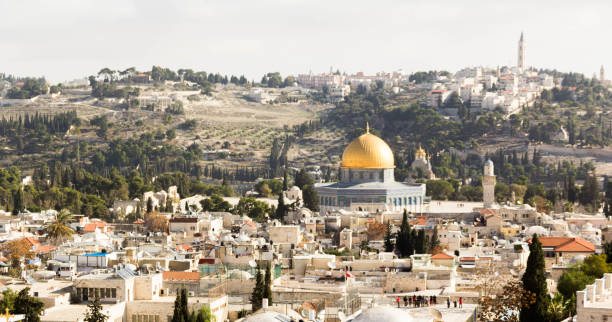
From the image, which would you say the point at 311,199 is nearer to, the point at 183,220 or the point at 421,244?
the point at 183,220

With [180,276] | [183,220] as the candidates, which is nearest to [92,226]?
[183,220]

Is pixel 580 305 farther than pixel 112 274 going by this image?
No

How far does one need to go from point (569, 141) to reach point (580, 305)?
301 ft

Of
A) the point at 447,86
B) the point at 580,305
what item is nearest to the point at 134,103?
the point at 447,86

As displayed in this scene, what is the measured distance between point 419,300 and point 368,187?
37.6 metres

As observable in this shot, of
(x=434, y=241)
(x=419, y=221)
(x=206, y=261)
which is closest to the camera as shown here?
(x=206, y=261)

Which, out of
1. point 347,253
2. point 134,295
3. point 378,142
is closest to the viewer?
point 134,295

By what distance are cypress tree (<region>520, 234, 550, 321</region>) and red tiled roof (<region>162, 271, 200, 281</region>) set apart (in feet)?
37.1

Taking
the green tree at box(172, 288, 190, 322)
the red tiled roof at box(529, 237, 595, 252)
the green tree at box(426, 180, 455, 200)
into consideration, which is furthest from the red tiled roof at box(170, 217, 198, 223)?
the green tree at box(172, 288, 190, 322)

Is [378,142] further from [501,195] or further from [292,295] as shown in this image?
[292,295]

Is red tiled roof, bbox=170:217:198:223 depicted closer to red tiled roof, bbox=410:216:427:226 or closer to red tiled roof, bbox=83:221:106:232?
red tiled roof, bbox=83:221:106:232

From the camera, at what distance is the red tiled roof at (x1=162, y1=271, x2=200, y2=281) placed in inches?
1463

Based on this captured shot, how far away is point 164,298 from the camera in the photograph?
3416 centimetres

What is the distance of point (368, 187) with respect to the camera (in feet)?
240
